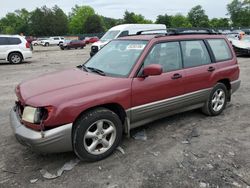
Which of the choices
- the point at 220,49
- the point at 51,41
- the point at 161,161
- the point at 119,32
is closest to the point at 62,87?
the point at 161,161

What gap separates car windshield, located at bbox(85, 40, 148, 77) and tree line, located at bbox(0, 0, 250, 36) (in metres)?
83.0

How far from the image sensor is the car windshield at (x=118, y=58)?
158 inches

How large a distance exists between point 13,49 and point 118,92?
12.9 metres

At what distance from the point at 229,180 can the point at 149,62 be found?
6.40ft

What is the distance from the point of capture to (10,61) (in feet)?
48.9

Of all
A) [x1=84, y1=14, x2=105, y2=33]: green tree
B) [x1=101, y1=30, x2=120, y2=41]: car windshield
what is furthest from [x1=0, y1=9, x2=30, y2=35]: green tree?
[x1=101, y1=30, x2=120, y2=41]: car windshield

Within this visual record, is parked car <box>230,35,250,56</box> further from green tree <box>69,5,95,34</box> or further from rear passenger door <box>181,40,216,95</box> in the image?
green tree <box>69,5,95,34</box>

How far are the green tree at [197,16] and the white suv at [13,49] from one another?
95081 mm

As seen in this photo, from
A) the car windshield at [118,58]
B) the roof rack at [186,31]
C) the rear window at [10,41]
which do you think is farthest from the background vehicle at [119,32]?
the car windshield at [118,58]

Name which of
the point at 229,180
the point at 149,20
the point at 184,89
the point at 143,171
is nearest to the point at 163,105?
the point at 184,89

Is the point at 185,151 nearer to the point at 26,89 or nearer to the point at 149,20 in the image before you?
the point at 26,89

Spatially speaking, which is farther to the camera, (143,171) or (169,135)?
(169,135)

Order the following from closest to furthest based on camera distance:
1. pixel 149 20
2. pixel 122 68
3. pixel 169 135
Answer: pixel 122 68
pixel 169 135
pixel 149 20

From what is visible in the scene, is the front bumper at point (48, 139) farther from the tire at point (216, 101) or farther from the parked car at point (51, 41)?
the parked car at point (51, 41)
